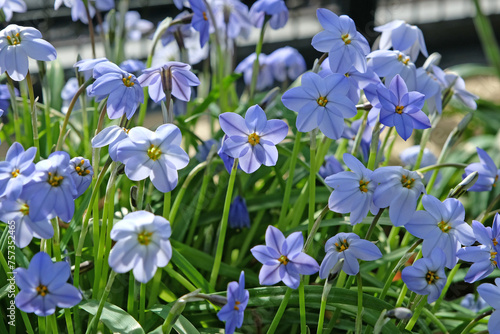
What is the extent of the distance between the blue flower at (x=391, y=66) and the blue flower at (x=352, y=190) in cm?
22

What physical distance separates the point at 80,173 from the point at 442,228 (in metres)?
0.50

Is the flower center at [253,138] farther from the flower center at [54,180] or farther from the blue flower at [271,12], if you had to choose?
the blue flower at [271,12]

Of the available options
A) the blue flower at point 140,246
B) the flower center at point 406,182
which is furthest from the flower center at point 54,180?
the flower center at point 406,182

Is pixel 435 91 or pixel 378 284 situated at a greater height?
pixel 435 91

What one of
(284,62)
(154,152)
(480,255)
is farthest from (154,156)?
(284,62)

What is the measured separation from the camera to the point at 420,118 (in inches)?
34.9

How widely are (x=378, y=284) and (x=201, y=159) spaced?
17.2 inches

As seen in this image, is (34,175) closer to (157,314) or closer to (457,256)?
(157,314)

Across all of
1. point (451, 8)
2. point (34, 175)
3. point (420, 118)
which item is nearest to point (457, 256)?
point (420, 118)

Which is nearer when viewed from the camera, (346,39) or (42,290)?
(42,290)

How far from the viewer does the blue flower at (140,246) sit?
684 mm

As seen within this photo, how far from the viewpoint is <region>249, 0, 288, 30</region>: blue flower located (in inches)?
51.7

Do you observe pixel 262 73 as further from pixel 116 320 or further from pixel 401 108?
pixel 116 320

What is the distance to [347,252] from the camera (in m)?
0.82
